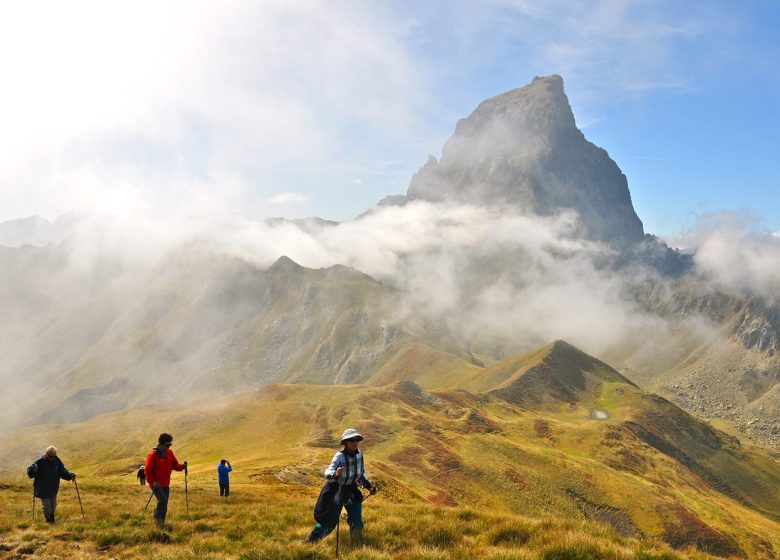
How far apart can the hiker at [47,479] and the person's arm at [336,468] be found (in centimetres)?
1247

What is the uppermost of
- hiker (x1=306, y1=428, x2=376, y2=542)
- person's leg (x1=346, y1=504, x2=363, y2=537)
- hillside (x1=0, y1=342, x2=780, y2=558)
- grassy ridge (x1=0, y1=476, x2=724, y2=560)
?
hiker (x1=306, y1=428, x2=376, y2=542)

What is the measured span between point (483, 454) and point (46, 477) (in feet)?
278


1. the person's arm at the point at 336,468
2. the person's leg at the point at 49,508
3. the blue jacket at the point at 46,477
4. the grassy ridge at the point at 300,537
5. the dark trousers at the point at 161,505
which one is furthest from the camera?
the blue jacket at the point at 46,477

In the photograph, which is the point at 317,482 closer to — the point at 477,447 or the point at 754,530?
the point at 477,447

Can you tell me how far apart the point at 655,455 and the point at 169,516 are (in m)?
161

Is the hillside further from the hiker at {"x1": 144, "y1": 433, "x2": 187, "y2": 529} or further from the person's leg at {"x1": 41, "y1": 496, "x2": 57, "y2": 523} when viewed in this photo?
the hiker at {"x1": 144, "y1": 433, "x2": 187, "y2": 529}

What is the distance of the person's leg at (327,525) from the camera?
46.1ft

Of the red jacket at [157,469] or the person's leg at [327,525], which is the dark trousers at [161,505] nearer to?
the red jacket at [157,469]

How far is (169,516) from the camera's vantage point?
68.0 ft

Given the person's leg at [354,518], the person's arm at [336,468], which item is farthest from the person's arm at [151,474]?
the person's arm at [336,468]

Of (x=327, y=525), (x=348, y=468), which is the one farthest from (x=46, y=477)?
(x=348, y=468)

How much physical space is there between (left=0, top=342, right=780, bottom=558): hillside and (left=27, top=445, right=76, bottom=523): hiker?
24.2m

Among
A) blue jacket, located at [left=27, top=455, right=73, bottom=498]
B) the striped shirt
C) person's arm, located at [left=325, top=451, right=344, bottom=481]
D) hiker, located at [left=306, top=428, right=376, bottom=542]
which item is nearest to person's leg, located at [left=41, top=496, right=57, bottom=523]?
blue jacket, located at [left=27, top=455, right=73, bottom=498]

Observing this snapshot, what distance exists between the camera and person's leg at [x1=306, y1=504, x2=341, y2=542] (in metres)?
14.0
